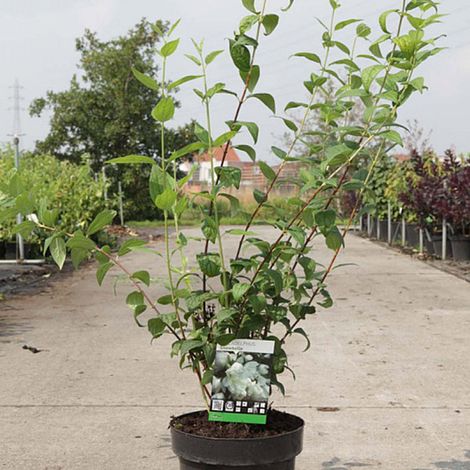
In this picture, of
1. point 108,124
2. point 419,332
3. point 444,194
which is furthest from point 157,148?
point 419,332

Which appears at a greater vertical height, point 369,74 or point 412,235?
point 369,74

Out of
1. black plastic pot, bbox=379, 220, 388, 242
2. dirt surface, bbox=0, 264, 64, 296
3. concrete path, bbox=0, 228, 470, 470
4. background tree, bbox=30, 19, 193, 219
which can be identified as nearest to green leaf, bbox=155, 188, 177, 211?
concrete path, bbox=0, 228, 470, 470

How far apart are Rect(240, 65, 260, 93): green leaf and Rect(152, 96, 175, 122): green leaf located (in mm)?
300

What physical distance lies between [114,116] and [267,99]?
27.3m

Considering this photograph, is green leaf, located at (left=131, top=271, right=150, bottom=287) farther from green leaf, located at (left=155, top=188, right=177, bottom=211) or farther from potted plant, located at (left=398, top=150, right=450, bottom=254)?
potted plant, located at (left=398, top=150, right=450, bottom=254)

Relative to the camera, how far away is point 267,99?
2.76 m

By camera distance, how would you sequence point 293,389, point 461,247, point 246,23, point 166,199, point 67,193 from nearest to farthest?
1. point 166,199
2. point 246,23
3. point 293,389
4. point 461,247
5. point 67,193

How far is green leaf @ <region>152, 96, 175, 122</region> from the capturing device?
2.53 m

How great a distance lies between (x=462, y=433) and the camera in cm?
416

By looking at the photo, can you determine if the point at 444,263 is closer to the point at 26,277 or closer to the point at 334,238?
the point at 26,277

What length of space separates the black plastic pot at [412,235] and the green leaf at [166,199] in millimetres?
14094


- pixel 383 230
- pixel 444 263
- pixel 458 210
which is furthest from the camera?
pixel 383 230

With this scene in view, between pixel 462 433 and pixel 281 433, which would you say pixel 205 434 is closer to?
pixel 281 433

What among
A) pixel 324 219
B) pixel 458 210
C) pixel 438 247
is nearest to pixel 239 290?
pixel 324 219
